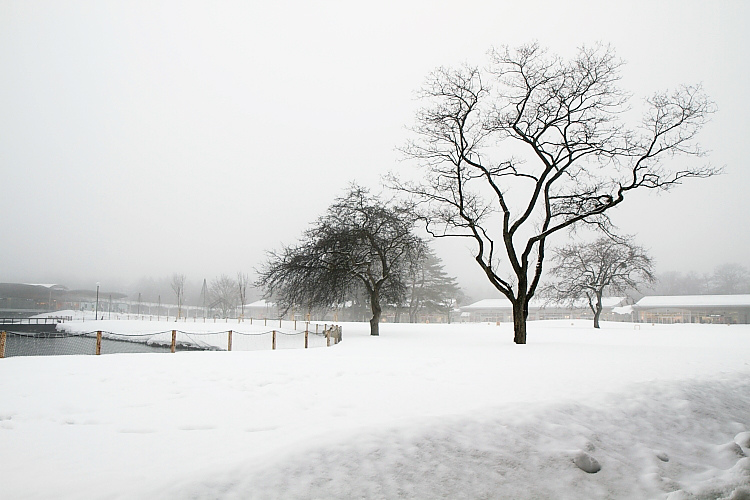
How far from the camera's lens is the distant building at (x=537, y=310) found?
79625 millimetres

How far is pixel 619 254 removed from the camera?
42.3 m

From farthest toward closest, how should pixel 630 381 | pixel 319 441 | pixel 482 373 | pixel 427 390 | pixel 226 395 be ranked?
pixel 482 373, pixel 630 381, pixel 427 390, pixel 226 395, pixel 319 441

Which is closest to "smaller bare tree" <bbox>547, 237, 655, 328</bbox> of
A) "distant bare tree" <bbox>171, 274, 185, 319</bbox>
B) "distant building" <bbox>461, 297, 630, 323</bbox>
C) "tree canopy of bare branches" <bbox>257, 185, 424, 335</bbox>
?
"tree canopy of bare branches" <bbox>257, 185, 424, 335</bbox>

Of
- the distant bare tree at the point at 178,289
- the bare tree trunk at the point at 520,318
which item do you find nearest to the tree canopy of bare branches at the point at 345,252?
the bare tree trunk at the point at 520,318

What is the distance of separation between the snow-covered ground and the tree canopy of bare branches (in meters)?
17.7

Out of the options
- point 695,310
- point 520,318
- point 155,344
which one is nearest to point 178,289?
point 155,344

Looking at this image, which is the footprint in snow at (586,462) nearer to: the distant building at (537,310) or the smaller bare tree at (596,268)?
the smaller bare tree at (596,268)

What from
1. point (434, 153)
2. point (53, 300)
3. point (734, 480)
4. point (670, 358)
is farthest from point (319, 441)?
point (53, 300)

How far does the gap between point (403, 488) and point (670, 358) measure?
1353 cm

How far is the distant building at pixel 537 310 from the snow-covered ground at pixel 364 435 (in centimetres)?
7262

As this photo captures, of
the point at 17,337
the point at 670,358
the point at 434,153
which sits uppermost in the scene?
the point at 434,153

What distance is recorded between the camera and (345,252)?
1085 inches

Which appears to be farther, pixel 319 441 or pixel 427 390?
pixel 427 390

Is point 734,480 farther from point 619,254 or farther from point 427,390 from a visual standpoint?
point 619,254
